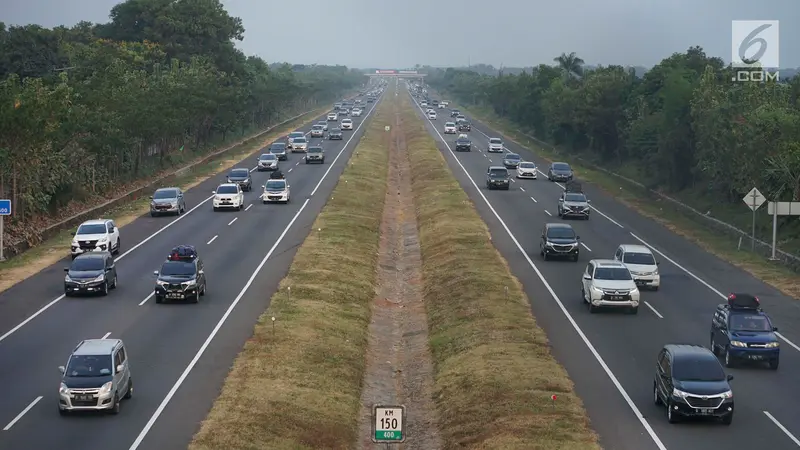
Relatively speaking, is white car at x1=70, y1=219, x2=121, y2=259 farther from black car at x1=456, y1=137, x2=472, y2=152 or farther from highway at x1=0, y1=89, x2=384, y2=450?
black car at x1=456, y1=137, x2=472, y2=152

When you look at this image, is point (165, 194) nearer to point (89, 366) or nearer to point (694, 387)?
point (89, 366)

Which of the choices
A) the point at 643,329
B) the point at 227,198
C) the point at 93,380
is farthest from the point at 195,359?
the point at 227,198

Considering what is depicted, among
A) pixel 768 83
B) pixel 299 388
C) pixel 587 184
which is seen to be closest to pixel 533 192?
pixel 587 184

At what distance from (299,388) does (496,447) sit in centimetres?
728

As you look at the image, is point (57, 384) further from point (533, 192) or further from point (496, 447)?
point (533, 192)

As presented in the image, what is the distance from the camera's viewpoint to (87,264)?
4172 cm

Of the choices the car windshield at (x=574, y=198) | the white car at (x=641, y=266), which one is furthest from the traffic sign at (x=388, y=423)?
the car windshield at (x=574, y=198)

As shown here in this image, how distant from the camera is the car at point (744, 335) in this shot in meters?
31.1

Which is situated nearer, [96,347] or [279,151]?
[96,347]

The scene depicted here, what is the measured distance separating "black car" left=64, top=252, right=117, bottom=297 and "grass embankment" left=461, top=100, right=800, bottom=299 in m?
26.8

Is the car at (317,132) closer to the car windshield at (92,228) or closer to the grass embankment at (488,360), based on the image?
the grass embankment at (488,360)

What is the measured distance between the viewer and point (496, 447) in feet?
81.9

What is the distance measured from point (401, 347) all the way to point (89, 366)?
14.2m

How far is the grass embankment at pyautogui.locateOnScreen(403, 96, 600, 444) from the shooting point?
1032 inches
